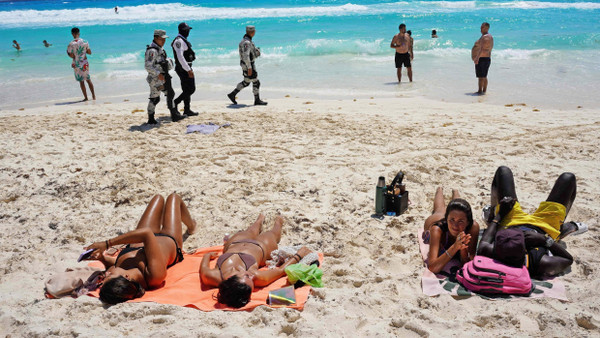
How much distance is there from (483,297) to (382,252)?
3.38 ft

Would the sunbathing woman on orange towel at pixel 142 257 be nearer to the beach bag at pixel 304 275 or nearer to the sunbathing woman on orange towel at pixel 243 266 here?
the sunbathing woman on orange towel at pixel 243 266

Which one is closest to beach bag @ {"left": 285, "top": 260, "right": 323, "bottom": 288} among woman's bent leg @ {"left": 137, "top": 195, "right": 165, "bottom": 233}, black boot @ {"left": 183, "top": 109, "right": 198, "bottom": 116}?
woman's bent leg @ {"left": 137, "top": 195, "right": 165, "bottom": 233}

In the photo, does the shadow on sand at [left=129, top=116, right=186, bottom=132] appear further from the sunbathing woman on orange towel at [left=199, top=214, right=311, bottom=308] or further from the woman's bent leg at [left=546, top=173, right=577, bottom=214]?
the woman's bent leg at [left=546, top=173, right=577, bottom=214]

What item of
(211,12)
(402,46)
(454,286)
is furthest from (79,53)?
(211,12)

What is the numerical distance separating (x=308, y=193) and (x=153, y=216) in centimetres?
184

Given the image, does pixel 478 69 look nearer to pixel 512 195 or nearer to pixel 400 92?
pixel 400 92

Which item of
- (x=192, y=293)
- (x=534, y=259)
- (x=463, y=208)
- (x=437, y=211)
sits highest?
(x=463, y=208)

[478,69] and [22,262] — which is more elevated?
[478,69]

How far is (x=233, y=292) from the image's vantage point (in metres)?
3.32

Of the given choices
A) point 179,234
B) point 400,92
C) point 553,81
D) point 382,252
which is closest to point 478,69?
point 400,92

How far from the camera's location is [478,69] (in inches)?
406

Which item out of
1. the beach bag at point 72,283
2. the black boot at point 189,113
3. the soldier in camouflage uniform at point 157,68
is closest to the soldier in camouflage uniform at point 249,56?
the black boot at point 189,113

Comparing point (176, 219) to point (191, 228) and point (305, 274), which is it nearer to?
point (191, 228)

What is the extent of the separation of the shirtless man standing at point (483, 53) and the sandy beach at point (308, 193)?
1.16 metres
